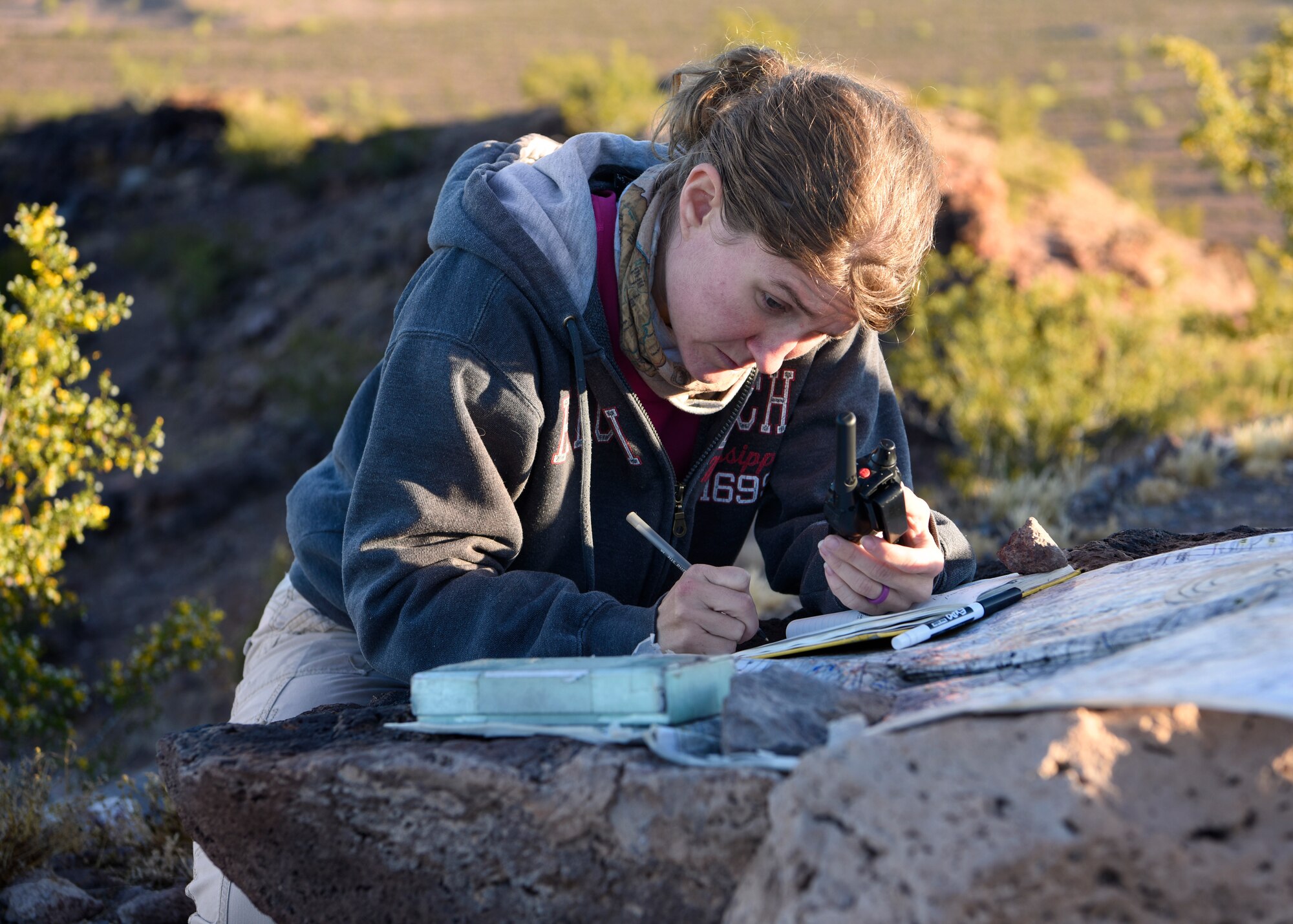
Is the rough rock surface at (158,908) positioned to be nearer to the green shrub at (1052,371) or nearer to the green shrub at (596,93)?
the green shrub at (1052,371)

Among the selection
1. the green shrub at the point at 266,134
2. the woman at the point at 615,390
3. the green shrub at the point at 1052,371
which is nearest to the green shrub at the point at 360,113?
the green shrub at the point at 266,134

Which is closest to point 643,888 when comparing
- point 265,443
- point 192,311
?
point 265,443

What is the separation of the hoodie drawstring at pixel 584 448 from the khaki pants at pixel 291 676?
17.7 inches

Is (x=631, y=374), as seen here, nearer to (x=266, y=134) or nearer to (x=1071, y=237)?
(x=1071, y=237)

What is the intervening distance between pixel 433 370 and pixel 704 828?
0.97 m

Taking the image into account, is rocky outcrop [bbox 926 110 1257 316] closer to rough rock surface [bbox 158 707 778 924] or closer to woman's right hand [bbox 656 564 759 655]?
woman's right hand [bbox 656 564 759 655]

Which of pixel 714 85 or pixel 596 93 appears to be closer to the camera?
pixel 714 85

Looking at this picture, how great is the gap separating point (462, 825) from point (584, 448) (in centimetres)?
90

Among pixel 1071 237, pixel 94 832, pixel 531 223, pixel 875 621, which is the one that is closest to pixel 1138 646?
pixel 875 621

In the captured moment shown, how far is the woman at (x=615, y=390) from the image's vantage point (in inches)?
74.7

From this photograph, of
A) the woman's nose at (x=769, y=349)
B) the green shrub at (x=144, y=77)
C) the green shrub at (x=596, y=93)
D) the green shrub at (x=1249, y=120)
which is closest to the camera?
the woman's nose at (x=769, y=349)

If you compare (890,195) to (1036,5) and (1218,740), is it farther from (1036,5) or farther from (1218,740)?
(1036,5)

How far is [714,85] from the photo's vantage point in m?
2.18

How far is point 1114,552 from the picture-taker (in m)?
2.27
